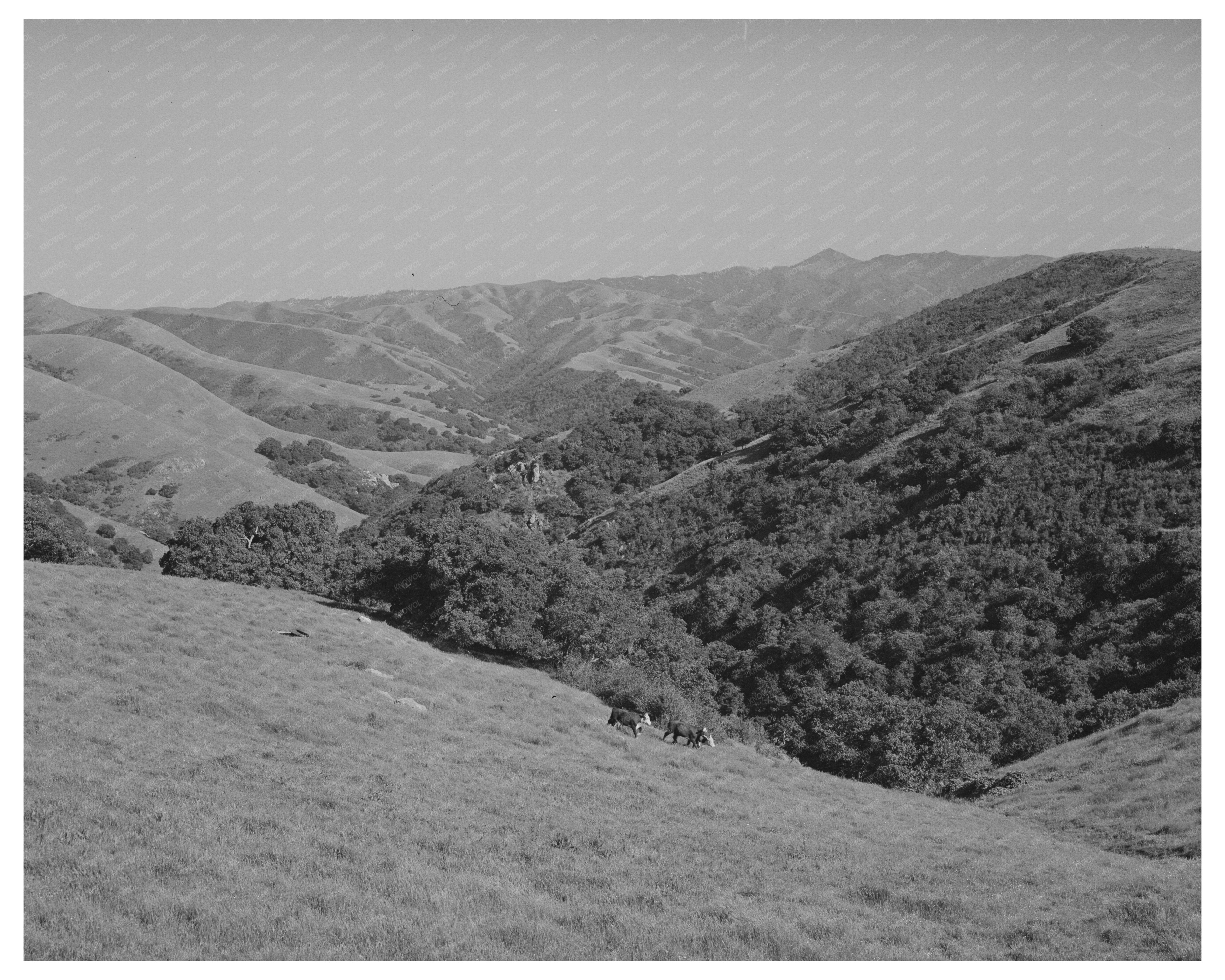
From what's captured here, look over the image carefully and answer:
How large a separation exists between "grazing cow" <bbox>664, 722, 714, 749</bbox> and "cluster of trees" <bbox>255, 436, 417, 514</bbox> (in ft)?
341

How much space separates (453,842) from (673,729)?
1144cm

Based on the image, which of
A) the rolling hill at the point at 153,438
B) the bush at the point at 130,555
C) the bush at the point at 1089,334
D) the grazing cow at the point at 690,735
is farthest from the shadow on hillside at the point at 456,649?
the rolling hill at the point at 153,438

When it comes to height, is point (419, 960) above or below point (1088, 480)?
below

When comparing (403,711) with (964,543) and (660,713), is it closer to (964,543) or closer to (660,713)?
(660,713)

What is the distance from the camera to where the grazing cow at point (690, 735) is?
2245 centimetres

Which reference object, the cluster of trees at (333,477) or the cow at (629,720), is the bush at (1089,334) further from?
the cluster of trees at (333,477)

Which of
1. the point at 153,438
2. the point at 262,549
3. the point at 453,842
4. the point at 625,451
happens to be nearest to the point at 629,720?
the point at 453,842

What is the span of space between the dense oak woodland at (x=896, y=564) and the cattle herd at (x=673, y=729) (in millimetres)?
2475

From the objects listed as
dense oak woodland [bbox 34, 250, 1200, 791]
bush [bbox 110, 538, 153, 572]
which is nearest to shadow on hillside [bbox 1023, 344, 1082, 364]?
dense oak woodland [bbox 34, 250, 1200, 791]

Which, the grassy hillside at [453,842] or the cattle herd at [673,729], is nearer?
the grassy hillside at [453,842]

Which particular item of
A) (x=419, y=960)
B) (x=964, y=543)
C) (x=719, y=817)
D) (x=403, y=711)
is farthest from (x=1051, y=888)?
(x=964, y=543)

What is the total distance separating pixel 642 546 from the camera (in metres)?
63.6

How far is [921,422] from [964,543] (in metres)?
18.7

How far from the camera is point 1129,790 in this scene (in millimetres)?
17719
